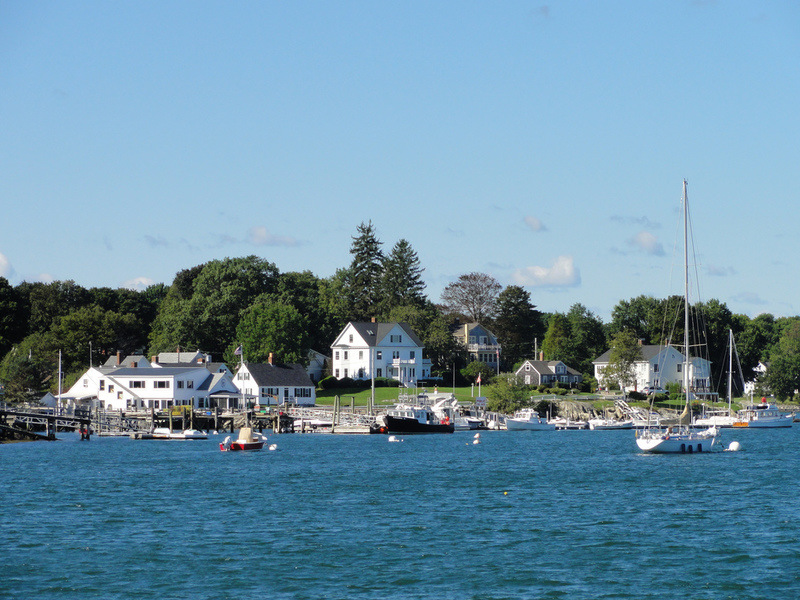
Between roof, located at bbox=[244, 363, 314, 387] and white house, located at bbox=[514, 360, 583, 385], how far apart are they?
112 feet

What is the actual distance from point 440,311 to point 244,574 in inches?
5404

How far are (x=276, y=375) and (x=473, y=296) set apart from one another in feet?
193

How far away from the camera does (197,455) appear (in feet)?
238

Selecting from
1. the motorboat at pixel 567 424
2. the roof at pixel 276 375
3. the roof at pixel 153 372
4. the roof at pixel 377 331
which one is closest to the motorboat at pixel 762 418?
the motorboat at pixel 567 424

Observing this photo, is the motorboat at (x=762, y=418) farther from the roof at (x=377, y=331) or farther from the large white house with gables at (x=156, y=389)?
the large white house with gables at (x=156, y=389)

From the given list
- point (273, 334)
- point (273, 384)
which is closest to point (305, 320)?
point (273, 334)

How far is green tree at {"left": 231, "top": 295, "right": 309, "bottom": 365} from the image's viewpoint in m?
123

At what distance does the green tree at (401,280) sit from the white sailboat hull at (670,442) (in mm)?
87908

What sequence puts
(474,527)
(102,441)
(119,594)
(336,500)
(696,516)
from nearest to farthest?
(119,594), (474,527), (696,516), (336,500), (102,441)

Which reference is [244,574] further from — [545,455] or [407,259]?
[407,259]

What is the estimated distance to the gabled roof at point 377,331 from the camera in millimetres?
132125

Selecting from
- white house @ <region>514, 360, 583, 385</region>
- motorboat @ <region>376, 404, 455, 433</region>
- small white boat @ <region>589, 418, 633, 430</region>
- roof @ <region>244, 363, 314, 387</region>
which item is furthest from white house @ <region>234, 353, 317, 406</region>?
white house @ <region>514, 360, 583, 385</region>

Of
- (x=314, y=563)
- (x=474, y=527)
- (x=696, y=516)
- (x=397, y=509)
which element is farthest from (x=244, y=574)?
(x=696, y=516)

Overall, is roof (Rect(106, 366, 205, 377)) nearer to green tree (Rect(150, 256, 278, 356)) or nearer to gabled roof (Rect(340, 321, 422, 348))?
green tree (Rect(150, 256, 278, 356))
